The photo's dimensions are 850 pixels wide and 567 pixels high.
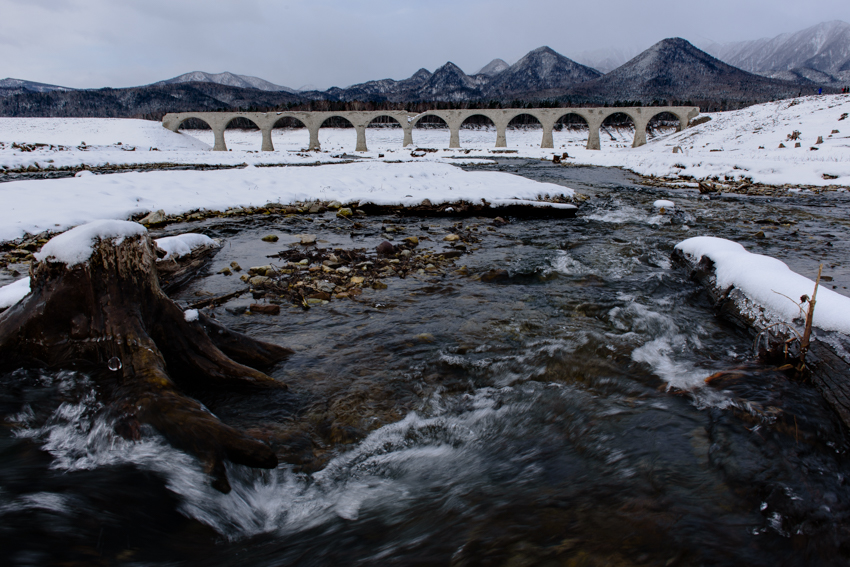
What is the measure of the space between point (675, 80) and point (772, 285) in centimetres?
19115

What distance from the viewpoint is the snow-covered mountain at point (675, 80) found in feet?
423

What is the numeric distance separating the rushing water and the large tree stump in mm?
142

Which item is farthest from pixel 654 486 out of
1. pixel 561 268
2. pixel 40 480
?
pixel 561 268

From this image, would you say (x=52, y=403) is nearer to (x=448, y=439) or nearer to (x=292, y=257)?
(x=448, y=439)

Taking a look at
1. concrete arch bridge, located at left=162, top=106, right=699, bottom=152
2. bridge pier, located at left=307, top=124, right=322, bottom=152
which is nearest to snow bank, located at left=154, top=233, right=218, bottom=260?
concrete arch bridge, located at left=162, top=106, right=699, bottom=152

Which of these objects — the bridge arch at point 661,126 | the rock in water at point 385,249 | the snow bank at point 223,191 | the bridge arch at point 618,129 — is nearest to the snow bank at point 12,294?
the rock in water at point 385,249

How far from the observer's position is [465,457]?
2.74 metres

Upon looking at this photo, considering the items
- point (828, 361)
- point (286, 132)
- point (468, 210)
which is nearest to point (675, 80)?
point (286, 132)

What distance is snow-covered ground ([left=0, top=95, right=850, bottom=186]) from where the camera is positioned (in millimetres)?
20562

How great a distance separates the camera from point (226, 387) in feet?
10.1

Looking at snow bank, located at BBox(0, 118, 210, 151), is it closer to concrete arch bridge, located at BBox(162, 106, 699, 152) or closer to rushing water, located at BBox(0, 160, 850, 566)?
concrete arch bridge, located at BBox(162, 106, 699, 152)

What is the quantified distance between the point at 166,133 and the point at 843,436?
6815 centimetres

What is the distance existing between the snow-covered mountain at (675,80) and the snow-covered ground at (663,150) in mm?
76948

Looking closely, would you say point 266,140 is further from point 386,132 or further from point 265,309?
point 265,309
